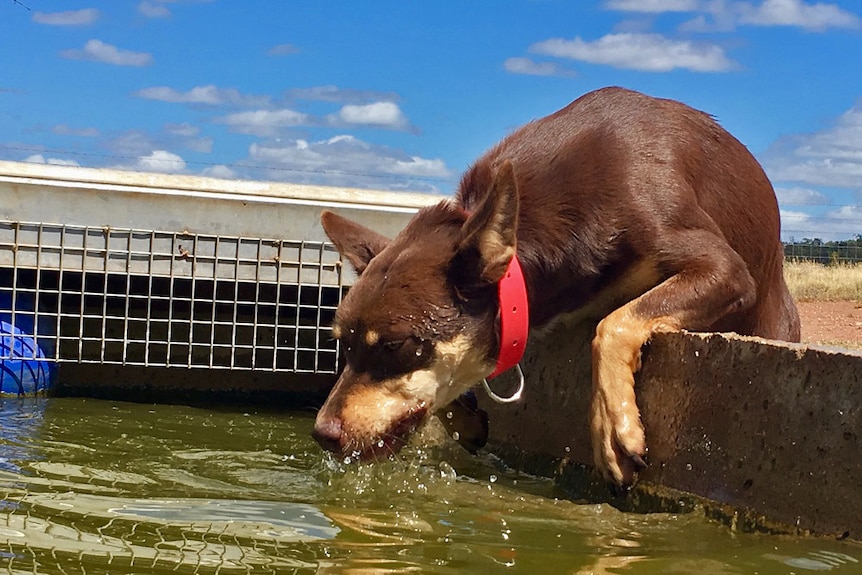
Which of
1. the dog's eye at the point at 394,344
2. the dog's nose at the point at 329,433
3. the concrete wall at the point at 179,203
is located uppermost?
the concrete wall at the point at 179,203

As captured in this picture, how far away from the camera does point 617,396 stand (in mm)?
4305

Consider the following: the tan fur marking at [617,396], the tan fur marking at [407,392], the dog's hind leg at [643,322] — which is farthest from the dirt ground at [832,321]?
the tan fur marking at [407,392]

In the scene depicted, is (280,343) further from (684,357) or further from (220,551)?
(220,551)

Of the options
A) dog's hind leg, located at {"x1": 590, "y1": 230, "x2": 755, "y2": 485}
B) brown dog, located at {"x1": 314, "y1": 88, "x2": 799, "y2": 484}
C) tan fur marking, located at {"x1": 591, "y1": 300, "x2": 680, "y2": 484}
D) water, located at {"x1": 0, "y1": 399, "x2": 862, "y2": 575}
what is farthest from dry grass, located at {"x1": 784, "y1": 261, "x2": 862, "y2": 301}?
water, located at {"x1": 0, "y1": 399, "x2": 862, "y2": 575}

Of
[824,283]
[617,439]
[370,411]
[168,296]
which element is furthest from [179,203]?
[824,283]

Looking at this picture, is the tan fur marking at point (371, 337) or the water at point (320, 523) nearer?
the water at point (320, 523)

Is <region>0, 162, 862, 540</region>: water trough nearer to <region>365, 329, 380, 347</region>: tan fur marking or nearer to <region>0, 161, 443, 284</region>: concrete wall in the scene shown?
<region>0, 161, 443, 284</region>: concrete wall

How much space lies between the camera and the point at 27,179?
22.3ft

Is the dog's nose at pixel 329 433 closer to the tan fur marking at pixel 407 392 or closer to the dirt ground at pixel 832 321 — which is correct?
the tan fur marking at pixel 407 392

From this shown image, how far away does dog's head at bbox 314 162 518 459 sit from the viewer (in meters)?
4.29

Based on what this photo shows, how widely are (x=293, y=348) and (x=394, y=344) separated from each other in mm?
2964

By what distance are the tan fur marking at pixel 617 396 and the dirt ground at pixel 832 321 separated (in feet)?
32.9

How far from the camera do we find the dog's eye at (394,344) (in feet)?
14.3

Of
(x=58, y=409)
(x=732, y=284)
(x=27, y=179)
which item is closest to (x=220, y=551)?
(x=732, y=284)
